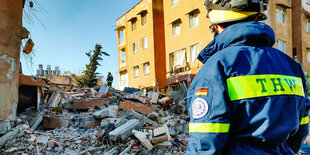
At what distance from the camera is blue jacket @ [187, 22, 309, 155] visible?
3.59ft

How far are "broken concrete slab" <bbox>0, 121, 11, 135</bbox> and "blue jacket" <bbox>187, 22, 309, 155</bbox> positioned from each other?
5009 mm

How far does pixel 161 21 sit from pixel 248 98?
19947 mm

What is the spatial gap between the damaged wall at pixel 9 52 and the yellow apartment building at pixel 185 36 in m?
10.7

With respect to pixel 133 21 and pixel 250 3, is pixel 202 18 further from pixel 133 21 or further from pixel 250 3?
pixel 250 3

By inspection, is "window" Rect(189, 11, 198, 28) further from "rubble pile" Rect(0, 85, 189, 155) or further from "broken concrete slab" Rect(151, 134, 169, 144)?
"broken concrete slab" Rect(151, 134, 169, 144)

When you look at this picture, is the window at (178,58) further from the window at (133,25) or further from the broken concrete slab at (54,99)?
the broken concrete slab at (54,99)

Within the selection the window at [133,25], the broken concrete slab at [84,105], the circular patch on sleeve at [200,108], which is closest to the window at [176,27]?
the window at [133,25]

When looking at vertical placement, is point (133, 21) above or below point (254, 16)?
above

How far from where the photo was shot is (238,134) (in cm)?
116

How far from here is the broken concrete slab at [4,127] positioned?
14.6ft

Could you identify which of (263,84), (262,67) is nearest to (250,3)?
(262,67)

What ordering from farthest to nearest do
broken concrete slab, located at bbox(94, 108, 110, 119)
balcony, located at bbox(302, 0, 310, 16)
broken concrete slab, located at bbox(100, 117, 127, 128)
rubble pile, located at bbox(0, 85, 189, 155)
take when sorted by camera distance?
balcony, located at bbox(302, 0, 310, 16) → broken concrete slab, located at bbox(94, 108, 110, 119) → broken concrete slab, located at bbox(100, 117, 127, 128) → rubble pile, located at bbox(0, 85, 189, 155)

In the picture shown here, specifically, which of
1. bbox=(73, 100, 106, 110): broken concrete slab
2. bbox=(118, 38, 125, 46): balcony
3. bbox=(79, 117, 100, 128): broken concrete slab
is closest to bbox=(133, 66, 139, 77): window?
bbox=(118, 38, 125, 46): balcony

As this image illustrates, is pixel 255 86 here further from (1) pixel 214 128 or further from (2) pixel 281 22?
(2) pixel 281 22
